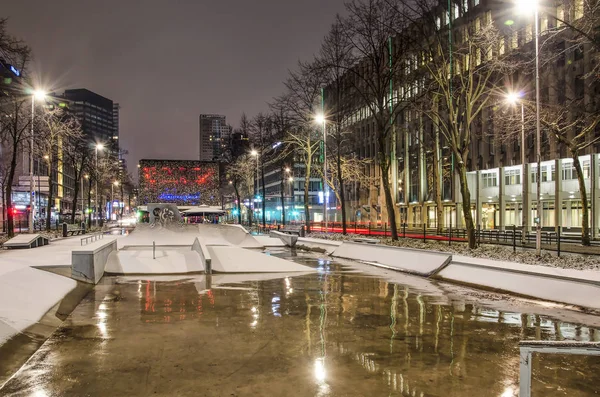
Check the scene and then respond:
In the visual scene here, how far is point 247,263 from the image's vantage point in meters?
20.4

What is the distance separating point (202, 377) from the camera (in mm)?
6816

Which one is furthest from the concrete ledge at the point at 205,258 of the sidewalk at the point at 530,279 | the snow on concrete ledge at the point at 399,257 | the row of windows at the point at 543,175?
the row of windows at the point at 543,175

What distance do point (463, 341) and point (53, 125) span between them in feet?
129

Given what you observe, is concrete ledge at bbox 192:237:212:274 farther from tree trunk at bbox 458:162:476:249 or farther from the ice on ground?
tree trunk at bbox 458:162:476:249

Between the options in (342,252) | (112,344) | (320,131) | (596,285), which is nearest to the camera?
(112,344)

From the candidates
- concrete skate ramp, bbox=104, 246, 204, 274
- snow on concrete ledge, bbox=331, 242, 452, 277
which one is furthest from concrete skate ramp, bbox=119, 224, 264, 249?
snow on concrete ledge, bbox=331, 242, 452, 277

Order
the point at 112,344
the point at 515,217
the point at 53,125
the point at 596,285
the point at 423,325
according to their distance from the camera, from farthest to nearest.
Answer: the point at 515,217 → the point at 53,125 → the point at 596,285 → the point at 423,325 → the point at 112,344

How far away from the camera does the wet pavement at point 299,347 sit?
21.1 ft

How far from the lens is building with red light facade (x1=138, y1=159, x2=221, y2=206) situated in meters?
51.7

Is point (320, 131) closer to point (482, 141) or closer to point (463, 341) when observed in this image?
point (482, 141)

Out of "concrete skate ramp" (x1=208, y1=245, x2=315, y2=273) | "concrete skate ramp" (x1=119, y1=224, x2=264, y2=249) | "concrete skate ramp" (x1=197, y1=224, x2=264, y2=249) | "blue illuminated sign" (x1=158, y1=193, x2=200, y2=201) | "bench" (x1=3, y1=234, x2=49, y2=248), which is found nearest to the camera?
"concrete skate ramp" (x1=208, y1=245, x2=315, y2=273)

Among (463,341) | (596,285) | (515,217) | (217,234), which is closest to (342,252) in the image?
(217,234)

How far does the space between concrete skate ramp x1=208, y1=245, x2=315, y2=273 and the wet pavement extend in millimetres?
5558

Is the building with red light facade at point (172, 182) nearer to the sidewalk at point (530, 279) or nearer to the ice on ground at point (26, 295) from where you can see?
the sidewalk at point (530, 279)
